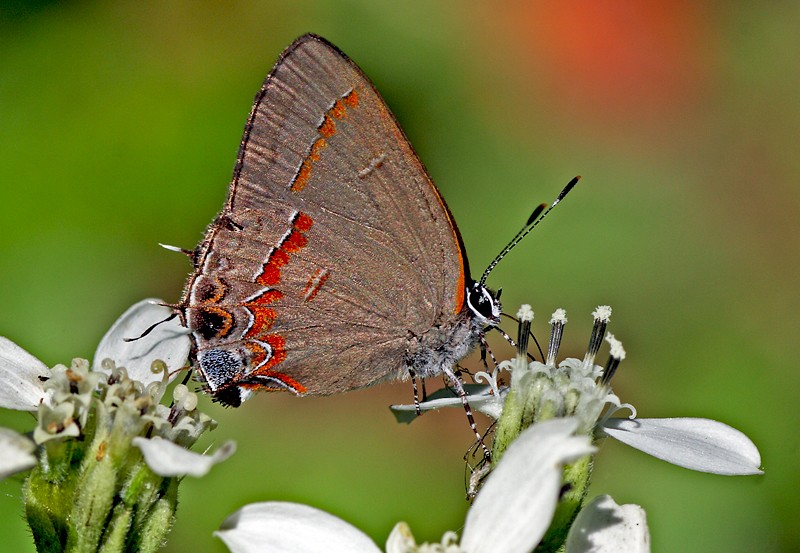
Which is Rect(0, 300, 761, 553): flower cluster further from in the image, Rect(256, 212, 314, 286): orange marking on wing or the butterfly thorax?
Rect(256, 212, 314, 286): orange marking on wing

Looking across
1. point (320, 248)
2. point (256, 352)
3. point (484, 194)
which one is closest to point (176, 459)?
point (256, 352)

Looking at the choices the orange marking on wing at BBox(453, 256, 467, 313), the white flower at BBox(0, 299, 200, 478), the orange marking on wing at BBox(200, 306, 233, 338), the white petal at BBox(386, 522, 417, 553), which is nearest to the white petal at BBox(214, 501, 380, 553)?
the white petal at BBox(386, 522, 417, 553)

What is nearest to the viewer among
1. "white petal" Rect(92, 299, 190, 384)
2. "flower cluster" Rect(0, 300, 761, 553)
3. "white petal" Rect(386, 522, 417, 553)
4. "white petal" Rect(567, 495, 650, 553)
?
"flower cluster" Rect(0, 300, 761, 553)

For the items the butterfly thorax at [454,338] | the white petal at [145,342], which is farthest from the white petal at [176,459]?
the butterfly thorax at [454,338]

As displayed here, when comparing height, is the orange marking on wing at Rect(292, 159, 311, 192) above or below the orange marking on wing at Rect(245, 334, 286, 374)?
above

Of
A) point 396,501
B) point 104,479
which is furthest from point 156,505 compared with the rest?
point 396,501

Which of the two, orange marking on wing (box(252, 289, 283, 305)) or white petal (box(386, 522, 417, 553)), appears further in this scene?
orange marking on wing (box(252, 289, 283, 305))
